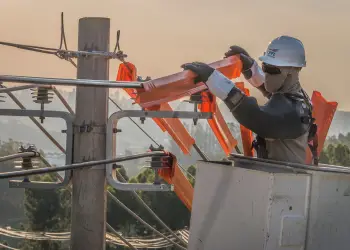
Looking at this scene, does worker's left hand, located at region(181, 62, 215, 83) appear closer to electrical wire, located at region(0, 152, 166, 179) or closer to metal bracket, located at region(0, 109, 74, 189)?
electrical wire, located at region(0, 152, 166, 179)

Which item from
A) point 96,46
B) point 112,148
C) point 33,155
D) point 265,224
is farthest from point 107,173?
point 265,224

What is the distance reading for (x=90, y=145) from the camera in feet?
18.0

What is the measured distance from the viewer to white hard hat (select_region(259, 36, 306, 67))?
15.8 ft

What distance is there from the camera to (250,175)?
4059 mm

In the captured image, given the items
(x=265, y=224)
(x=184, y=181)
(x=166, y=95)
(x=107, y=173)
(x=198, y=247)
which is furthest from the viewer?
(x=184, y=181)

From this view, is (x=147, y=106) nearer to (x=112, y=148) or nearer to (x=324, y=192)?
(x=112, y=148)

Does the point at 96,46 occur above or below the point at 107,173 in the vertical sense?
above

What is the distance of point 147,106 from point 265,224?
152 cm

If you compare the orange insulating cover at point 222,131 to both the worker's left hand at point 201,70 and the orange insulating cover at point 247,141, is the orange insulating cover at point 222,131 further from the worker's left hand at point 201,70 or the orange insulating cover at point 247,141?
the worker's left hand at point 201,70

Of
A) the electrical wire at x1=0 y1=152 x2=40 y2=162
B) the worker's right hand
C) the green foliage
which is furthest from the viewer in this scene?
the green foliage

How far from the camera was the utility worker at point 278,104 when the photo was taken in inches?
176

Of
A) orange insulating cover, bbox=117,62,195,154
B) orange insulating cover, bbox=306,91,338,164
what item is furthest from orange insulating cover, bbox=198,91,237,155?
orange insulating cover, bbox=306,91,338,164

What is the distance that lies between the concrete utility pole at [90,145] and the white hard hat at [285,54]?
146cm

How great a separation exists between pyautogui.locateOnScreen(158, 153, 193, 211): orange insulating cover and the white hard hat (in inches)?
45.6
